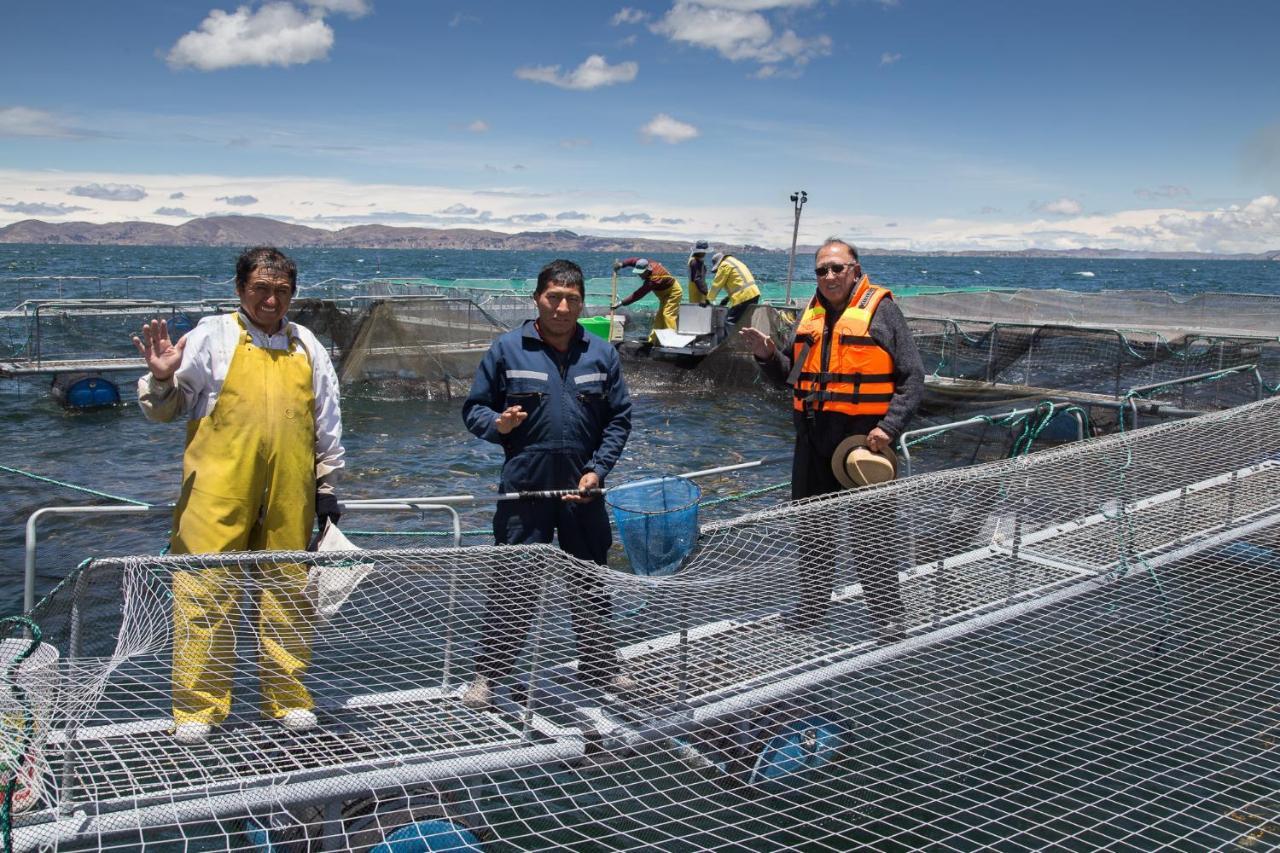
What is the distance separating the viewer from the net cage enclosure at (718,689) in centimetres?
348

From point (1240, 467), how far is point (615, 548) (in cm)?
464

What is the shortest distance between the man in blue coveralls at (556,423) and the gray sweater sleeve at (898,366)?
4.39 ft

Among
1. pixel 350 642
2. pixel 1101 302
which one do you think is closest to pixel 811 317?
pixel 350 642

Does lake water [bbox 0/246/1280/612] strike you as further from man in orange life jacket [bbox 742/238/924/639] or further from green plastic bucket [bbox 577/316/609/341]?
man in orange life jacket [bbox 742/238/924/639]

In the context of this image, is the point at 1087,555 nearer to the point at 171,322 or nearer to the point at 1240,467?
the point at 1240,467

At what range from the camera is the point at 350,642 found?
162 inches

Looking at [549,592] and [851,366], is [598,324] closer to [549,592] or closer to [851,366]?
[851,366]

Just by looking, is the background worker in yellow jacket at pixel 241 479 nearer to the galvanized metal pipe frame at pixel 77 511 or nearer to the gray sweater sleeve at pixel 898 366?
the galvanized metal pipe frame at pixel 77 511

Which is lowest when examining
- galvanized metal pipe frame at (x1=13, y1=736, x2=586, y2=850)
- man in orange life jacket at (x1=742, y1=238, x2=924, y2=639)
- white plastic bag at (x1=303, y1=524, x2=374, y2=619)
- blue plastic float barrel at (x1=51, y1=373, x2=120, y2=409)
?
blue plastic float barrel at (x1=51, y1=373, x2=120, y2=409)

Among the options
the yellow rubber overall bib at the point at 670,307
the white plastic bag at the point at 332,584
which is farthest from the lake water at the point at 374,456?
the white plastic bag at the point at 332,584

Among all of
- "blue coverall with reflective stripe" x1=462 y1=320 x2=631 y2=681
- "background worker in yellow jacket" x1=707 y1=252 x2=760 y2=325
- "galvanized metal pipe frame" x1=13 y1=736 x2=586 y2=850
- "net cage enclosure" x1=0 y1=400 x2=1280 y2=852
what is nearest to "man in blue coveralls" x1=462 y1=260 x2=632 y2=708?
"blue coverall with reflective stripe" x1=462 y1=320 x2=631 y2=681

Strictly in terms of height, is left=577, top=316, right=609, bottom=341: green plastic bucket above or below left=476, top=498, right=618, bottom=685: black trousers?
above

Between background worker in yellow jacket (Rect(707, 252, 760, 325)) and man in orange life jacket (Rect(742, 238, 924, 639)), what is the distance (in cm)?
1179

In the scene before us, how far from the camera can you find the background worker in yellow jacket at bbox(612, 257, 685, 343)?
17.5 meters
